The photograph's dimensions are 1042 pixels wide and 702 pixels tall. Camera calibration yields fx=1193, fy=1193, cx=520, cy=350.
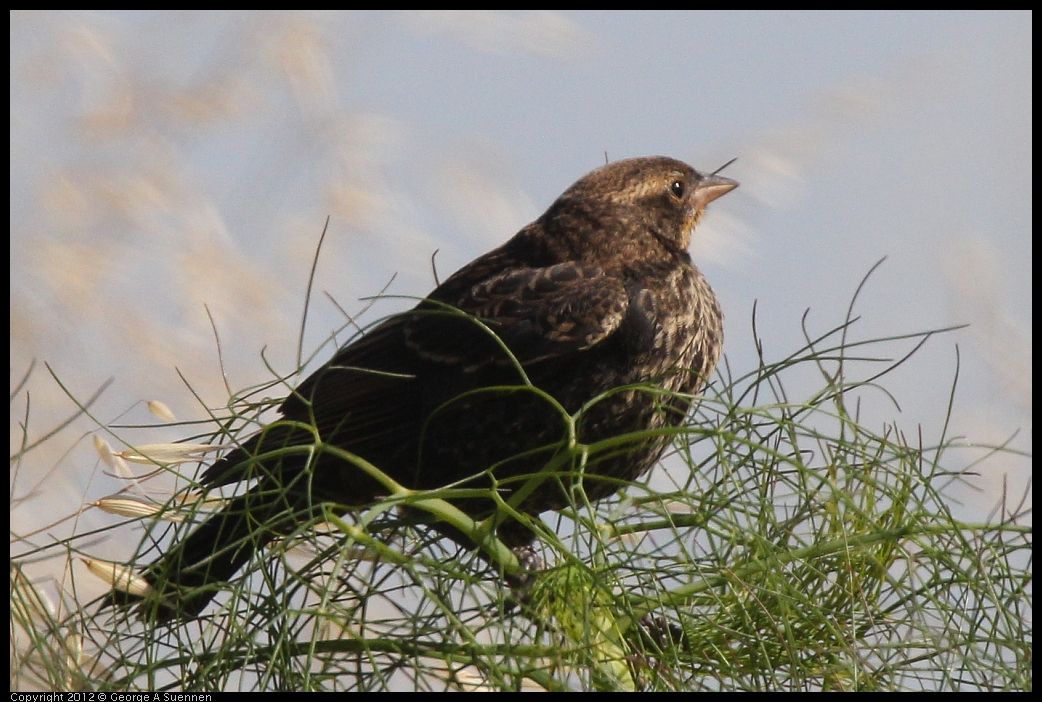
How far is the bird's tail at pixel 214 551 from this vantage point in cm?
177

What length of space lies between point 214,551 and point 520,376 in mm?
884

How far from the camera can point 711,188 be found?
3238 millimetres

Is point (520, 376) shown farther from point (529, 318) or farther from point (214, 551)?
point (214, 551)

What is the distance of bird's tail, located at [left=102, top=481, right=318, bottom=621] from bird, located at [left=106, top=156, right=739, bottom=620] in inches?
0.5

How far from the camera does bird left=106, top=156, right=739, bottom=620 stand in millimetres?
2496

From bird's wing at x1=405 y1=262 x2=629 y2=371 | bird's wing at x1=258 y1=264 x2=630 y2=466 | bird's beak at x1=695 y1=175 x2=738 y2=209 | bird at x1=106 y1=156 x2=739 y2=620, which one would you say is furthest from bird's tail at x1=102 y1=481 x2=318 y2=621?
bird's beak at x1=695 y1=175 x2=738 y2=209

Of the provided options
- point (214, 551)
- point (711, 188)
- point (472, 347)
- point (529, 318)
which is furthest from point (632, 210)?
point (214, 551)

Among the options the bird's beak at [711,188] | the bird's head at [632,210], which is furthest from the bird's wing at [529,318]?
the bird's beak at [711,188]

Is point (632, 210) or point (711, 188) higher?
point (711, 188)

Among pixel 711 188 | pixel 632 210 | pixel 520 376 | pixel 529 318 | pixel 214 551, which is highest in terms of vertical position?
pixel 711 188

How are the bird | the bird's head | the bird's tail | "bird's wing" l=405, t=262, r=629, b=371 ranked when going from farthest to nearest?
the bird's head → "bird's wing" l=405, t=262, r=629, b=371 → the bird → the bird's tail

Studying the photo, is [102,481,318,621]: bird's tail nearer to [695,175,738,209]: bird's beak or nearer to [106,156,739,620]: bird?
[106,156,739,620]: bird

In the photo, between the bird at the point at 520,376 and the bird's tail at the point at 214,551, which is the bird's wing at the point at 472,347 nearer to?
the bird at the point at 520,376

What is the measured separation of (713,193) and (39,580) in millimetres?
2022
